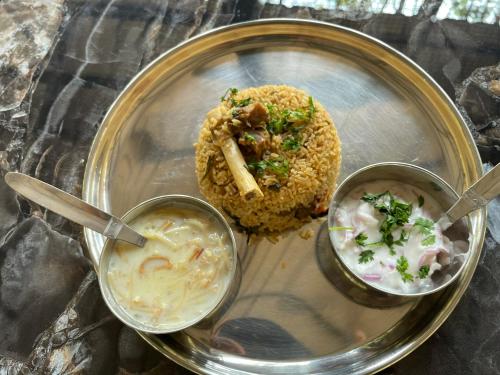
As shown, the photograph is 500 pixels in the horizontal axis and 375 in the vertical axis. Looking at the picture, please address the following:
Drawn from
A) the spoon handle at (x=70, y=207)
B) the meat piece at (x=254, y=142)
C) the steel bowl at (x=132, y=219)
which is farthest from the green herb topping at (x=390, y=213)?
the spoon handle at (x=70, y=207)

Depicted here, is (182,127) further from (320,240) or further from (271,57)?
(320,240)

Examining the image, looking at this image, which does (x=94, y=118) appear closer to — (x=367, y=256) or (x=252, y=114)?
(x=252, y=114)

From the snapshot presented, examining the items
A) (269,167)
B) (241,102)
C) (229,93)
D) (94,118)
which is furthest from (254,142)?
(94,118)

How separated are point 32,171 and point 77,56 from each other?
66cm

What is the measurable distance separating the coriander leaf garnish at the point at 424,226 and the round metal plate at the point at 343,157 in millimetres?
299

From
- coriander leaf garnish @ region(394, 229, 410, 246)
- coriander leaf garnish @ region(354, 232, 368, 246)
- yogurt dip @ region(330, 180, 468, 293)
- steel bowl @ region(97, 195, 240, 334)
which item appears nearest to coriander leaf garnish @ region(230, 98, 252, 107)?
steel bowl @ region(97, 195, 240, 334)

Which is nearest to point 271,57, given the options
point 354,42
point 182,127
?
point 354,42

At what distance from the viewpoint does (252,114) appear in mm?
1988

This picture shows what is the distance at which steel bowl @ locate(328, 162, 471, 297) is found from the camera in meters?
1.93

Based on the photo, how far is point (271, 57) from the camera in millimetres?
2496

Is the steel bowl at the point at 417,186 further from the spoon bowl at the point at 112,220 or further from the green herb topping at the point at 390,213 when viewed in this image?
the spoon bowl at the point at 112,220

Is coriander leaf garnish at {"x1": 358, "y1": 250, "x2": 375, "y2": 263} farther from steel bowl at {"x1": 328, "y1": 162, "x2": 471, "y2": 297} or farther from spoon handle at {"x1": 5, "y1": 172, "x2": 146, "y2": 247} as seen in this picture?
spoon handle at {"x1": 5, "y1": 172, "x2": 146, "y2": 247}

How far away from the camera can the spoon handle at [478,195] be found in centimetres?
181

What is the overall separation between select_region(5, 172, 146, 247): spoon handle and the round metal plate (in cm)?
41
